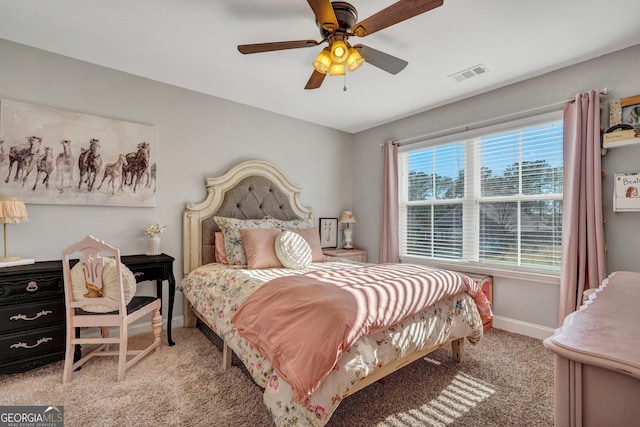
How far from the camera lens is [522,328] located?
9.55 ft

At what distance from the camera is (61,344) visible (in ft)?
7.07

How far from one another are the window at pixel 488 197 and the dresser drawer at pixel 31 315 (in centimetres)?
358

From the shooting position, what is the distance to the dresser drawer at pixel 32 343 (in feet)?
6.47

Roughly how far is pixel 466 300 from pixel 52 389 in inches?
113

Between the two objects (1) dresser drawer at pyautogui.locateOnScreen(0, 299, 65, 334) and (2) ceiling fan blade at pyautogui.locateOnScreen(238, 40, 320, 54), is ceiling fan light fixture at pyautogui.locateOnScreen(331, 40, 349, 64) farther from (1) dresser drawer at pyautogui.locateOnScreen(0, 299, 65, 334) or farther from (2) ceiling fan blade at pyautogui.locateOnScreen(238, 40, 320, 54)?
(1) dresser drawer at pyautogui.locateOnScreen(0, 299, 65, 334)

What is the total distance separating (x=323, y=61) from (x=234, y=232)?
184cm

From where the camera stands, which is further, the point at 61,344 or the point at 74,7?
the point at 61,344

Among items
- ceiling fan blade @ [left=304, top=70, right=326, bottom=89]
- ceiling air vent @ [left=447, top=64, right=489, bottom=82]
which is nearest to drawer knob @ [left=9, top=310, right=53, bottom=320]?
ceiling fan blade @ [left=304, top=70, right=326, bottom=89]

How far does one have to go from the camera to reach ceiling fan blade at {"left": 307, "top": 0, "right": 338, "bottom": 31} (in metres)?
1.50

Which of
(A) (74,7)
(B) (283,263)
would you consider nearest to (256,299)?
(B) (283,263)

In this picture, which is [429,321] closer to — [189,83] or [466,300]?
[466,300]

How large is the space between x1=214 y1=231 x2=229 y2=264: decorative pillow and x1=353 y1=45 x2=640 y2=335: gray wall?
2219 millimetres

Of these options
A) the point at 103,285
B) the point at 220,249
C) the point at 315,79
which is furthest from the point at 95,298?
the point at 315,79

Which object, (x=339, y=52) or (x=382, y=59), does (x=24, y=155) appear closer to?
(x=339, y=52)
